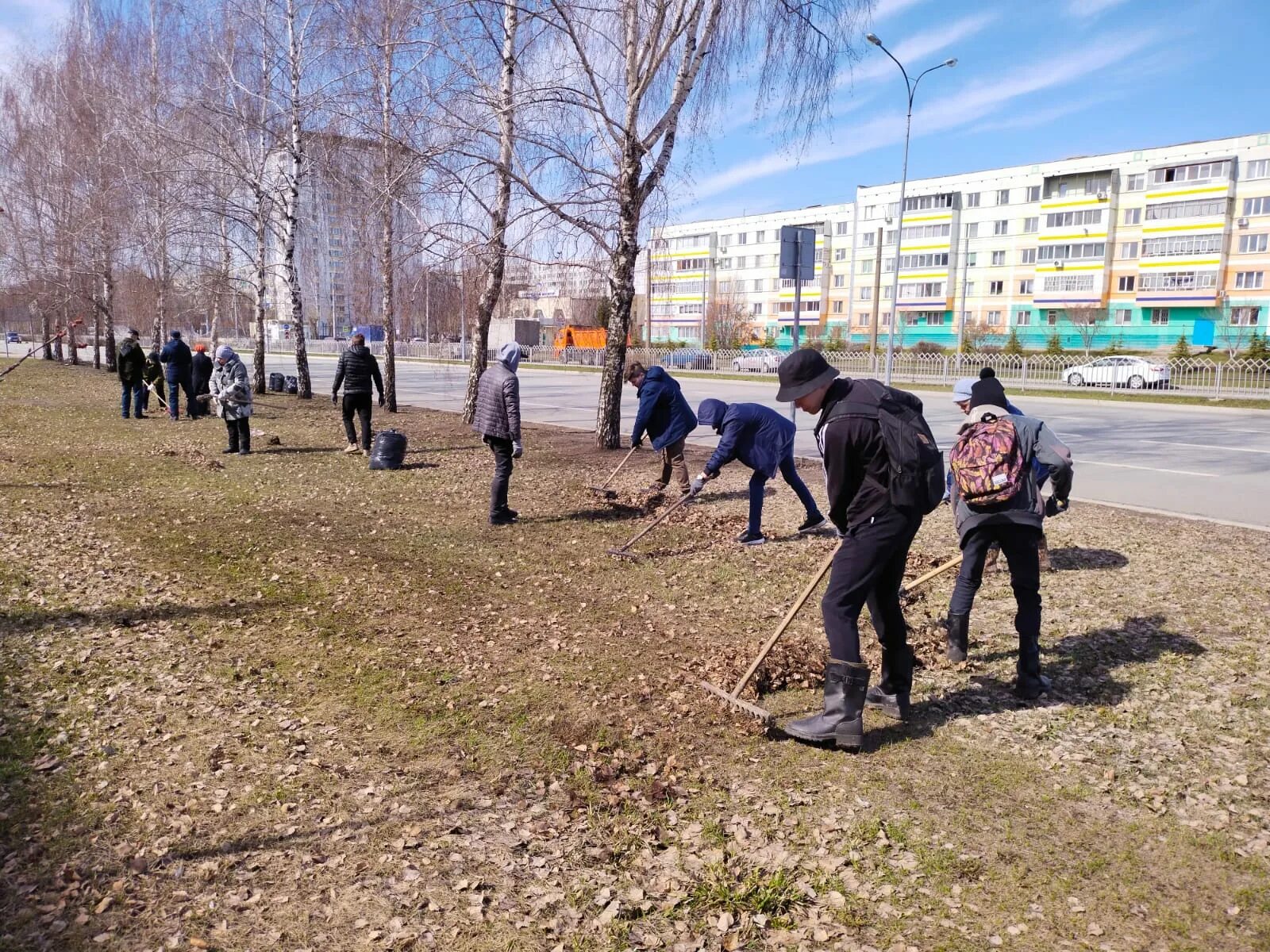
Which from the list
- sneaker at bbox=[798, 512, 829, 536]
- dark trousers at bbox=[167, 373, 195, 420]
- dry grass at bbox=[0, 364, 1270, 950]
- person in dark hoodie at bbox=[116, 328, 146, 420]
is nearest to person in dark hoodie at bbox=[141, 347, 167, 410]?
person in dark hoodie at bbox=[116, 328, 146, 420]

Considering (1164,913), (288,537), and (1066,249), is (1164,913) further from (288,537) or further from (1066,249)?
(1066,249)

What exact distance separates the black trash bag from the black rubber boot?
8.66m

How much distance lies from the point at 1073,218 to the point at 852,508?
221ft

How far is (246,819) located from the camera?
3.53 m

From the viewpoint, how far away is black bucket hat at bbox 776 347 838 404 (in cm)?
399

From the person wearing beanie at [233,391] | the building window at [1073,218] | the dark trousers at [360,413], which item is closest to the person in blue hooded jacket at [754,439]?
the dark trousers at [360,413]

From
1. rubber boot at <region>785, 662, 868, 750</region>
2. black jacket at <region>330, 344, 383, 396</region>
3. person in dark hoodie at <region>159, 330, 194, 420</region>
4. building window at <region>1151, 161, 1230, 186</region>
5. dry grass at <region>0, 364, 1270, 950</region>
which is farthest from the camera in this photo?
building window at <region>1151, 161, 1230, 186</region>

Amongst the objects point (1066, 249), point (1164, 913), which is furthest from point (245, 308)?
point (1066, 249)

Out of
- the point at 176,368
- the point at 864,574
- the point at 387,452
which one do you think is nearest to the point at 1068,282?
the point at 176,368

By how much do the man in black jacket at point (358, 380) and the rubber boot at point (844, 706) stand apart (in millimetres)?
9568

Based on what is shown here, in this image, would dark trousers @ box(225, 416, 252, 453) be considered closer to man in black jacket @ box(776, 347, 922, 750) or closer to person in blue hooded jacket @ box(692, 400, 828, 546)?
person in blue hooded jacket @ box(692, 400, 828, 546)

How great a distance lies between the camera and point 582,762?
13.4 ft

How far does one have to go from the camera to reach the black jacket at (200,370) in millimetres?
17844

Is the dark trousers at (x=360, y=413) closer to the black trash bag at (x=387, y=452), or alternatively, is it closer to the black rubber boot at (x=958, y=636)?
the black trash bag at (x=387, y=452)
